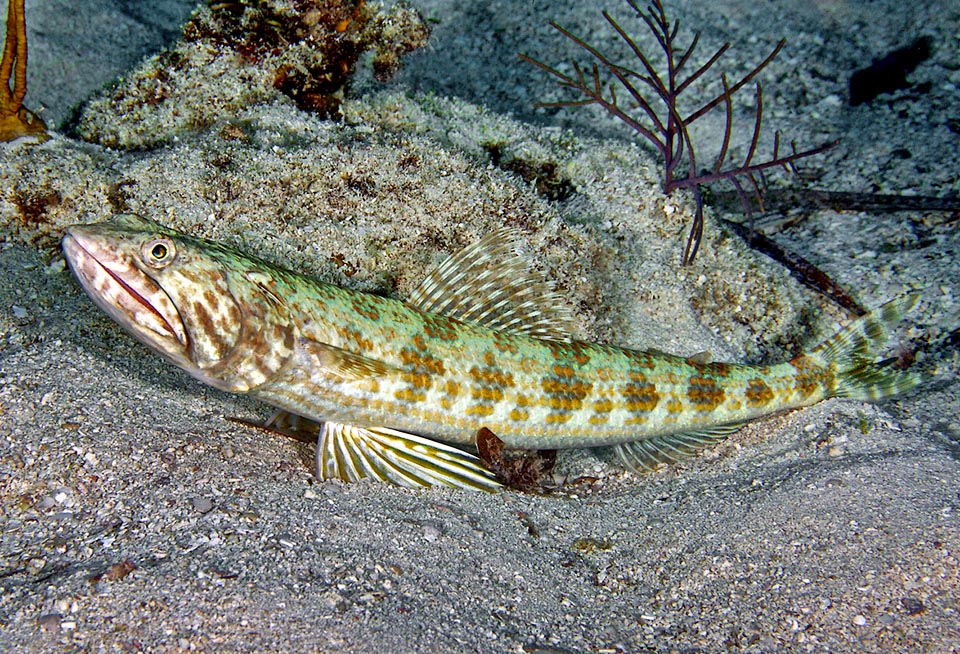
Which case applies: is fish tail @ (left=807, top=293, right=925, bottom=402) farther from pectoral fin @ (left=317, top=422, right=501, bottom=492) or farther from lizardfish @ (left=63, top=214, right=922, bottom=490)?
pectoral fin @ (left=317, top=422, right=501, bottom=492)

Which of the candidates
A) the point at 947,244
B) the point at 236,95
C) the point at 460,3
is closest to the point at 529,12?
the point at 460,3

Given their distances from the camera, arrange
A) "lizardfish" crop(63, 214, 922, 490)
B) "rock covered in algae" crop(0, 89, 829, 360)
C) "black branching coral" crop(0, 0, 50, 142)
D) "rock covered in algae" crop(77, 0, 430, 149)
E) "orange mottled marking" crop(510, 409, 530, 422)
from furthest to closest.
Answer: "rock covered in algae" crop(77, 0, 430, 149), "black branching coral" crop(0, 0, 50, 142), "rock covered in algae" crop(0, 89, 829, 360), "orange mottled marking" crop(510, 409, 530, 422), "lizardfish" crop(63, 214, 922, 490)

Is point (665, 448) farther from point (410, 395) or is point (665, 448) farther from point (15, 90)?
point (15, 90)

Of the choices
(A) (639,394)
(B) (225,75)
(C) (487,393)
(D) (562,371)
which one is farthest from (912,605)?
(B) (225,75)

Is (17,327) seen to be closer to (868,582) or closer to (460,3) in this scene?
(868,582)

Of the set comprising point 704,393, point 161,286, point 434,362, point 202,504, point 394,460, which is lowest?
point 202,504

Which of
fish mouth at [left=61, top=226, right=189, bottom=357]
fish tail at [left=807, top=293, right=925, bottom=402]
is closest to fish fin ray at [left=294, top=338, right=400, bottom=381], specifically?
fish mouth at [left=61, top=226, right=189, bottom=357]
